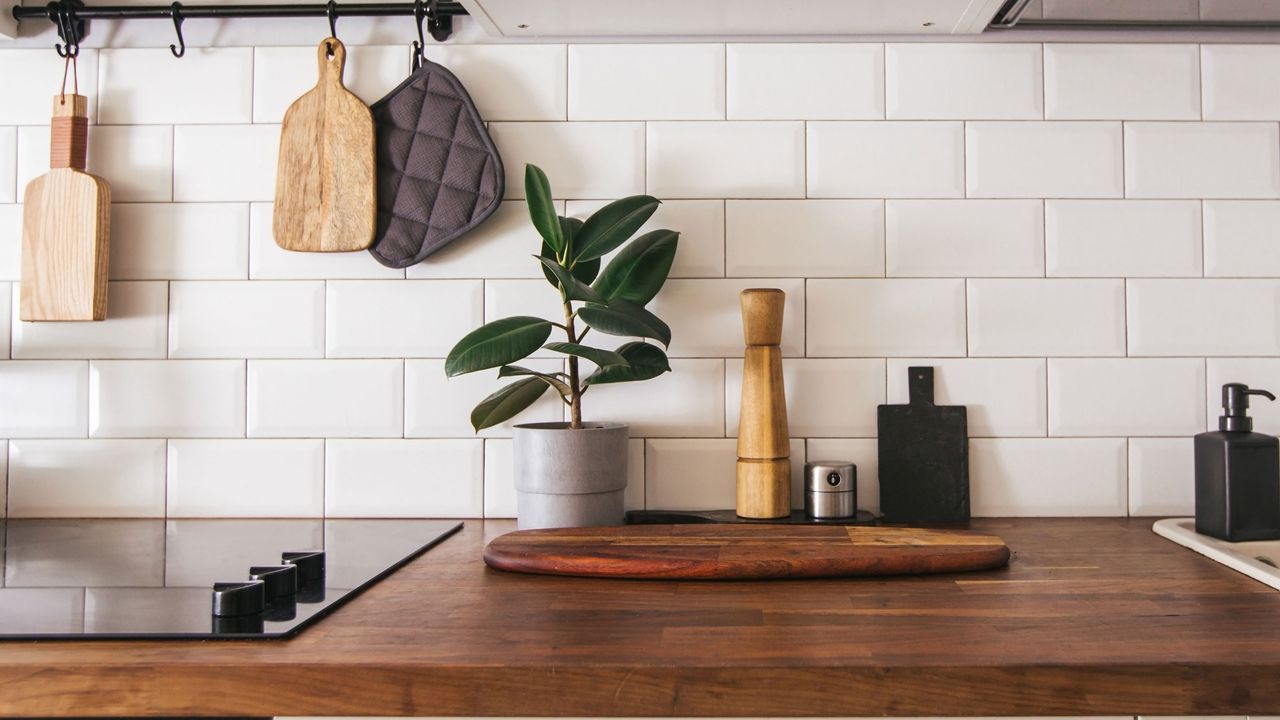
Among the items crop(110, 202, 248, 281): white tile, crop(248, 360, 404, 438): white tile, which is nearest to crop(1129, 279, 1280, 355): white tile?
crop(248, 360, 404, 438): white tile

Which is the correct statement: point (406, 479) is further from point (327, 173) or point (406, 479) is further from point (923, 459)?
point (923, 459)

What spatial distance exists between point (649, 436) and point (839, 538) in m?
0.32

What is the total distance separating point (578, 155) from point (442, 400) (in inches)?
14.7

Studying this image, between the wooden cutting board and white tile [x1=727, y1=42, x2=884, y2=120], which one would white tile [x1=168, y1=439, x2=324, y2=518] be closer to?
the wooden cutting board

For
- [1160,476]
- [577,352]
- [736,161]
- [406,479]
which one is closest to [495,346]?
[577,352]

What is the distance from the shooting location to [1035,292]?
108cm

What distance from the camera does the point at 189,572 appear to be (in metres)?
0.81

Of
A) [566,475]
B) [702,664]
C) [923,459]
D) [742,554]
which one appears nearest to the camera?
[702,664]

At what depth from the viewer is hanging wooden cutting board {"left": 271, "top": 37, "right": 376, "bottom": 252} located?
1077 millimetres

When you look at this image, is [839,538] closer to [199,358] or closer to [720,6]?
[720,6]

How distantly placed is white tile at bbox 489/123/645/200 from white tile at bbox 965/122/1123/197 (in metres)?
0.44

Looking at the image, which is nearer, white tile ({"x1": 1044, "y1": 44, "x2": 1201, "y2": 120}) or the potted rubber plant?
the potted rubber plant

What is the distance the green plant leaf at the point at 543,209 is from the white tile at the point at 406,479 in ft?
1.00

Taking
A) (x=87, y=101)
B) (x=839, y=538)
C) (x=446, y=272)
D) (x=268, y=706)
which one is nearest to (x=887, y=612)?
(x=839, y=538)
